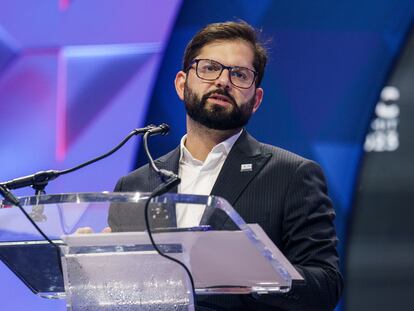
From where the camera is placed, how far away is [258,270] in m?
1.88

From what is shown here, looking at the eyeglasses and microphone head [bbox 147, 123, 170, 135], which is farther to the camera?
the eyeglasses

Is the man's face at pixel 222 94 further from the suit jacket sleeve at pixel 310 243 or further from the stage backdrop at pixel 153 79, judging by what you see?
the stage backdrop at pixel 153 79

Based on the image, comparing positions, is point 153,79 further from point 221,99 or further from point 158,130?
point 158,130

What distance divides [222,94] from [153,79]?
1.20 m

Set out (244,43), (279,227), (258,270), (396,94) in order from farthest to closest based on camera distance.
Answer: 1. (396,94)
2. (244,43)
3. (279,227)
4. (258,270)

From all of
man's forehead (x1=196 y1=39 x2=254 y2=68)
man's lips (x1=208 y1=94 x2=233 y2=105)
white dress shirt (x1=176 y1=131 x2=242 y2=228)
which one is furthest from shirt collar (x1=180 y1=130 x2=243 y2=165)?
man's forehead (x1=196 y1=39 x2=254 y2=68)

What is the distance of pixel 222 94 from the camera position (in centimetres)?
289

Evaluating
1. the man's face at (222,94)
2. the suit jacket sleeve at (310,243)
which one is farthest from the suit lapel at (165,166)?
the suit jacket sleeve at (310,243)

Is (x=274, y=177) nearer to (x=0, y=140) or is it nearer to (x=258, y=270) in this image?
(x=258, y=270)

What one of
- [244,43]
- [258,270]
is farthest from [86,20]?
[258,270]

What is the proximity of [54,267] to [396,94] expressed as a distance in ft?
7.74

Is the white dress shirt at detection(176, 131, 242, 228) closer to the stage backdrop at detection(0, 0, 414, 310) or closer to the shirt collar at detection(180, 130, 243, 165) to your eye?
Result: the shirt collar at detection(180, 130, 243, 165)

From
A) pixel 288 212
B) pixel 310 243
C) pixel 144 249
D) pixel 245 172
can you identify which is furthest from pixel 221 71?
pixel 144 249

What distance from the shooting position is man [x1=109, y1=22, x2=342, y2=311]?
2.44 m
